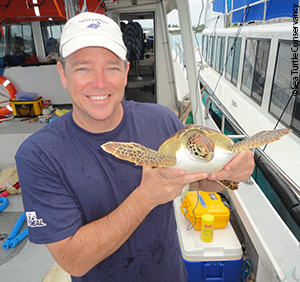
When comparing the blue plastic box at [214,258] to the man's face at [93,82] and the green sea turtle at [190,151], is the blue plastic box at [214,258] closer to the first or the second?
the green sea turtle at [190,151]

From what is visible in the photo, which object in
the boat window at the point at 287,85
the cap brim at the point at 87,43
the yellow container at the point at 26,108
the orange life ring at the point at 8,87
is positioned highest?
the cap brim at the point at 87,43

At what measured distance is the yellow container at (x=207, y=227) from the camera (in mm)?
1470

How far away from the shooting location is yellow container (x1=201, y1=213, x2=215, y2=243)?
4.82ft

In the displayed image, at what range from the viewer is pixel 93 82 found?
2.65ft

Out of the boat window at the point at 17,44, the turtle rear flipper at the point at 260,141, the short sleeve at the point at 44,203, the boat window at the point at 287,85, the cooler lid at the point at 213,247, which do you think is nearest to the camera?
the short sleeve at the point at 44,203

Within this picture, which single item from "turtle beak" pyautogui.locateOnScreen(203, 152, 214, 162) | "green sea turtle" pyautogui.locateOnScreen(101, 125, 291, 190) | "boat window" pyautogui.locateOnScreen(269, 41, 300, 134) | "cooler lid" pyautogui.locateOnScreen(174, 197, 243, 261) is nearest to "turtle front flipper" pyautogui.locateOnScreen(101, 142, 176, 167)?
"green sea turtle" pyautogui.locateOnScreen(101, 125, 291, 190)

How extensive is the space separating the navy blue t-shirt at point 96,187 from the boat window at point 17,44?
18.8 ft

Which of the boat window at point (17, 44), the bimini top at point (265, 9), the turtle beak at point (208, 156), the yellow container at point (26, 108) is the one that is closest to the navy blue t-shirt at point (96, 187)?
the turtle beak at point (208, 156)

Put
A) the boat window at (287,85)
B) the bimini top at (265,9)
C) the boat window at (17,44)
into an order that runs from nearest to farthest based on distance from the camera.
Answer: the bimini top at (265,9)
the boat window at (287,85)
the boat window at (17,44)

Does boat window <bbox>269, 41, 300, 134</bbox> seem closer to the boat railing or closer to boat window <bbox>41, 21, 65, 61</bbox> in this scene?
the boat railing

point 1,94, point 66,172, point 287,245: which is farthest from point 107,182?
point 1,94

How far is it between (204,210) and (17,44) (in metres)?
6.25

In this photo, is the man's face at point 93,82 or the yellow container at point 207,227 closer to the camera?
the man's face at point 93,82

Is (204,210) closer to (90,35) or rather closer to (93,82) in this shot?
(93,82)
